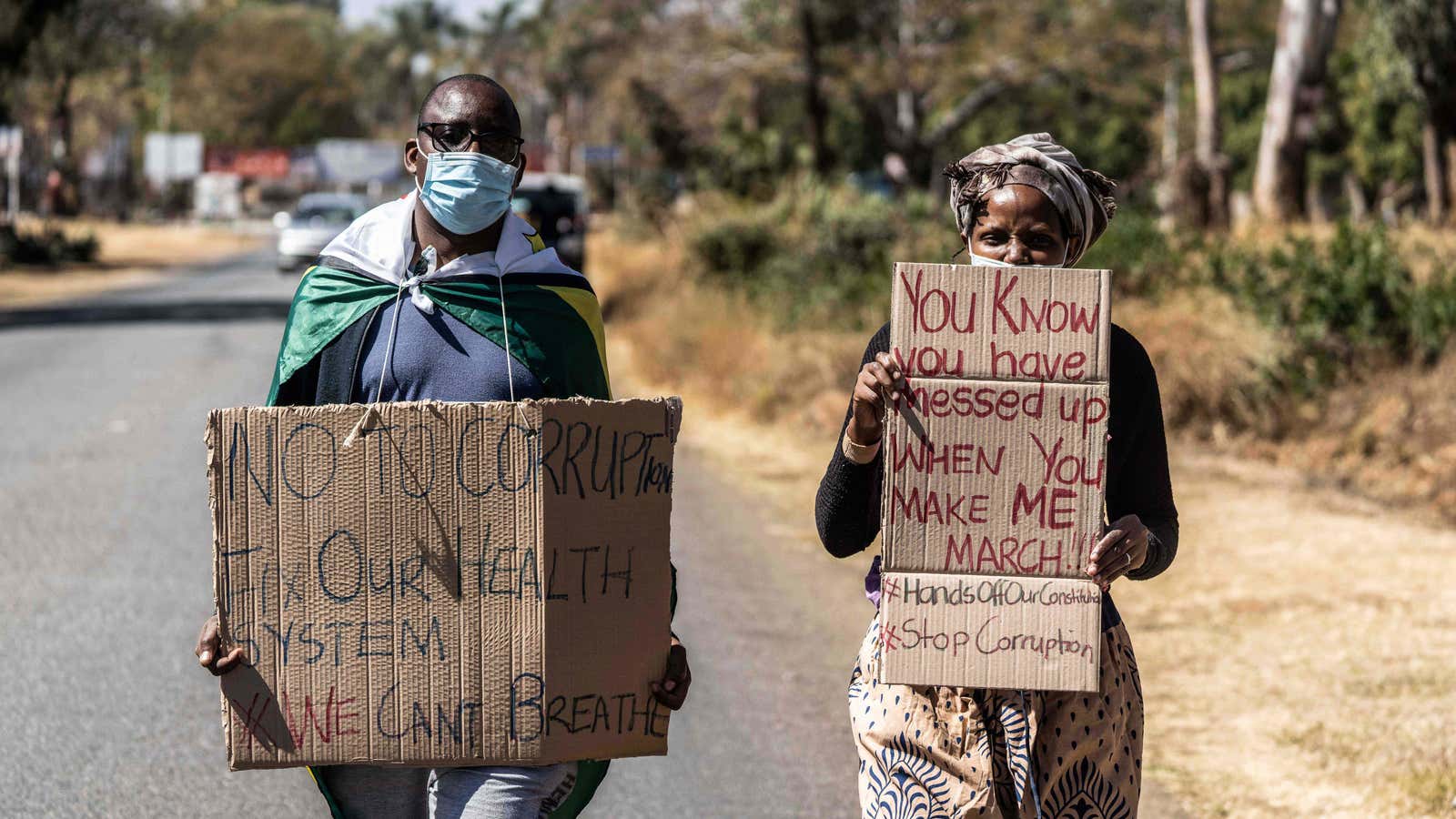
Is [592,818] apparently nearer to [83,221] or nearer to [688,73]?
[688,73]

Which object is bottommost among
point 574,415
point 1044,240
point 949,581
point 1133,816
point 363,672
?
point 1133,816

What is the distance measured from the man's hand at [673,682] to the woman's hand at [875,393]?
495 mm

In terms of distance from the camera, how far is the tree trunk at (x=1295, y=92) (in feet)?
63.1

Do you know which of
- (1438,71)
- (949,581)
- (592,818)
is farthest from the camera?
(1438,71)

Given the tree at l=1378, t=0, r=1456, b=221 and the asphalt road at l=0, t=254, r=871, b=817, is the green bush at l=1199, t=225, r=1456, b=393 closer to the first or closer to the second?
the asphalt road at l=0, t=254, r=871, b=817

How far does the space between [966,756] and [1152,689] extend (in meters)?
3.73

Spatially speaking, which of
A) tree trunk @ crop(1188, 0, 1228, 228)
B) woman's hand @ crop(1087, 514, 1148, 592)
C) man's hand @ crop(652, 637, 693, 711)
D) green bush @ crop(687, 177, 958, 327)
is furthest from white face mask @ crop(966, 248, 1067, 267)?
tree trunk @ crop(1188, 0, 1228, 228)

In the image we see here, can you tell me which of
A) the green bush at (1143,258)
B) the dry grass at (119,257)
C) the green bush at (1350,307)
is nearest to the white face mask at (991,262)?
the green bush at (1350,307)

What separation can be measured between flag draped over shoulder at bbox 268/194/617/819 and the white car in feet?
103

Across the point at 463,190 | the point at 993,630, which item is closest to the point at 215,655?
the point at 463,190

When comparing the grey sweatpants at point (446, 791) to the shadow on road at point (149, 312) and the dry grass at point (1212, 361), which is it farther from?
the shadow on road at point (149, 312)

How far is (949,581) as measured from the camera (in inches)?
110

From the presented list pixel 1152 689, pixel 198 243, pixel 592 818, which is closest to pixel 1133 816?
pixel 592 818

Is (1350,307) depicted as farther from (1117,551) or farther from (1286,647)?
(1117,551)
